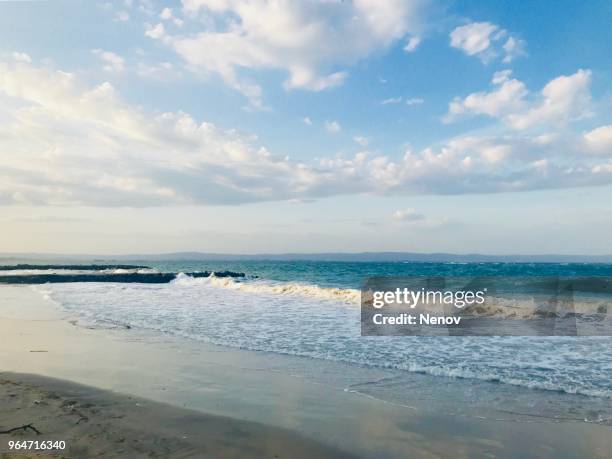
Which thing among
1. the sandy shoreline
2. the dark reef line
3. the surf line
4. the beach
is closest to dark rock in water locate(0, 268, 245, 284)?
the dark reef line

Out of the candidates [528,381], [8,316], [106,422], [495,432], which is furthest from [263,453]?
[8,316]

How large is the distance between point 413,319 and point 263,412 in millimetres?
13943

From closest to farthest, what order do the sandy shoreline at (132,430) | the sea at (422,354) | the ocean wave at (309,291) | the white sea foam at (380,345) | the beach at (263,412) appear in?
the sandy shoreline at (132,430)
the beach at (263,412)
the sea at (422,354)
the white sea foam at (380,345)
the ocean wave at (309,291)

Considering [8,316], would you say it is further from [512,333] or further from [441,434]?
[512,333]

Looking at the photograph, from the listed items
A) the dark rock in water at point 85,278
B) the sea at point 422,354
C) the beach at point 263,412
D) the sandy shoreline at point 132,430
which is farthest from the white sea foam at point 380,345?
the dark rock in water at point 85,278

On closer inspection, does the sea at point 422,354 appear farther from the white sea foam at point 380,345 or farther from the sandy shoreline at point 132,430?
the sandy shoreline at point 132,430

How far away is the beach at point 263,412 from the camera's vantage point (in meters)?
5.37

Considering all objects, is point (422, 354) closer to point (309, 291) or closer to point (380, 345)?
point (380, 345)

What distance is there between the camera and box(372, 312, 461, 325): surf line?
18219mm

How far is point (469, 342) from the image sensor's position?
13273 millimetres

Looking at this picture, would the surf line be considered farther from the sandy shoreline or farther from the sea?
the sandy shoreline

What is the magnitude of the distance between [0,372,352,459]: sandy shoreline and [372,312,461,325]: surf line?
41.0 ft

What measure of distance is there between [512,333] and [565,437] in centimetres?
1083

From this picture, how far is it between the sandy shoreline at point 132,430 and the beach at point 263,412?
25 millimetres
